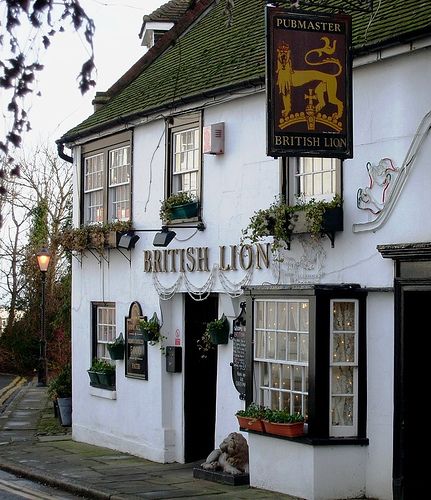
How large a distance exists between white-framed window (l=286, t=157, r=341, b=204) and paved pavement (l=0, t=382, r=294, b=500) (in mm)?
3888

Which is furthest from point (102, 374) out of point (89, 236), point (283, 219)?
point (283, 219)

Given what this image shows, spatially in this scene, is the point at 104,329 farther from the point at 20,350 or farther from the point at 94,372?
the point at 20,350

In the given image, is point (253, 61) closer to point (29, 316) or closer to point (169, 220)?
point (169, 220)

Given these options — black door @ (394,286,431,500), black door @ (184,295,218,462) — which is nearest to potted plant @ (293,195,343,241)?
black door @ (394,286,431,500)

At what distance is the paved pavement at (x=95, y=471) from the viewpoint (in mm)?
14539

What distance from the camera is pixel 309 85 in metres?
12.6

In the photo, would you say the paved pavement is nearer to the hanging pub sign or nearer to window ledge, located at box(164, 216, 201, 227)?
window ledge, located at box(164, 216, 201, 227)

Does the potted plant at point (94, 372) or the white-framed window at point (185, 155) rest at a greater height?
the white-framed window at point (185, 155)

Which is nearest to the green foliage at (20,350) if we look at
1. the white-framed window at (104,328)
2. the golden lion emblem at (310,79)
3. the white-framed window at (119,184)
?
the white-framed window at (104,328)

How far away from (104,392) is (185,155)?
4979mm

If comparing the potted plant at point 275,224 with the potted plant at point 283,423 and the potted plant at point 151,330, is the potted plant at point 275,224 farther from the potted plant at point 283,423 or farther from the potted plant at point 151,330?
the potted plant at point 151,330

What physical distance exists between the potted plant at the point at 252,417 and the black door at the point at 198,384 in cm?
302

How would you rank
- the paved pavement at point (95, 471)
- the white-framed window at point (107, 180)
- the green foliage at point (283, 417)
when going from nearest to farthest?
the green foliage at point (283, 417)
the paved pavement at point (95, 471)
the white-framed window at point (107, 180)

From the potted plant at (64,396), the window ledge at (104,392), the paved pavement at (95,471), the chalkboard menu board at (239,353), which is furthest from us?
the potted plant at (64,396)
